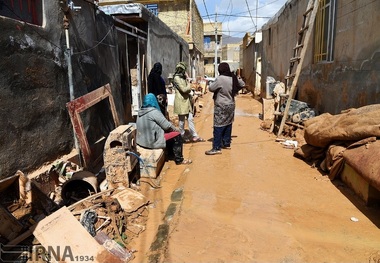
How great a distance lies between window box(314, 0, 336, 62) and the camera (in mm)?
6078

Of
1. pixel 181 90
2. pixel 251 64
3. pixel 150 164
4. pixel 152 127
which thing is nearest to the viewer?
pixel 150 164

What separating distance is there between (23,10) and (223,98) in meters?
3.55

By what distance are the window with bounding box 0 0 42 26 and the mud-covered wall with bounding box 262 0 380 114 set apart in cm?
479

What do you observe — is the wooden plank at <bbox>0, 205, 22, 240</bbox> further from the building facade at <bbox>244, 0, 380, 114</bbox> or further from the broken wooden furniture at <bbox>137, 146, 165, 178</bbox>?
the building facade at <bbox>244, 0, 380, 114</bbox>

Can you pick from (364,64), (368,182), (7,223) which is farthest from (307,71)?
(7,223)

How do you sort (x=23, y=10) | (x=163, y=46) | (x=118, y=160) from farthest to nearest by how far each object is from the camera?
(x=163, y=46), (x=118, y=160), (x=23, y=10)

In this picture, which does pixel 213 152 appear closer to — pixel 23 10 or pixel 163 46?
pixel 23 10

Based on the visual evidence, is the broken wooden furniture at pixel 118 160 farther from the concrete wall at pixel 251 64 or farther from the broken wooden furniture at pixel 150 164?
the concrete wall at pixel 251 64

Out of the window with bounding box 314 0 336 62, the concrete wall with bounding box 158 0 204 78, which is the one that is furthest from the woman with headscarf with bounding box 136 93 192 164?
the concrete wall with bounding box 158 0 204 78

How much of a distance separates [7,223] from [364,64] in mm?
5244

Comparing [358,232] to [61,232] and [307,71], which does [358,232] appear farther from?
[307,71]

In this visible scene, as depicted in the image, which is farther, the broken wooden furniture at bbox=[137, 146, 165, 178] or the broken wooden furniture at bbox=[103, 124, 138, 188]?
the broken wooden furniture at bbox=[137, 146, 165, 178]

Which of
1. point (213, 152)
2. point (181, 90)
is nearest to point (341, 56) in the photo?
point (213, 152)

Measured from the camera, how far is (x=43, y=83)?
3.89m
